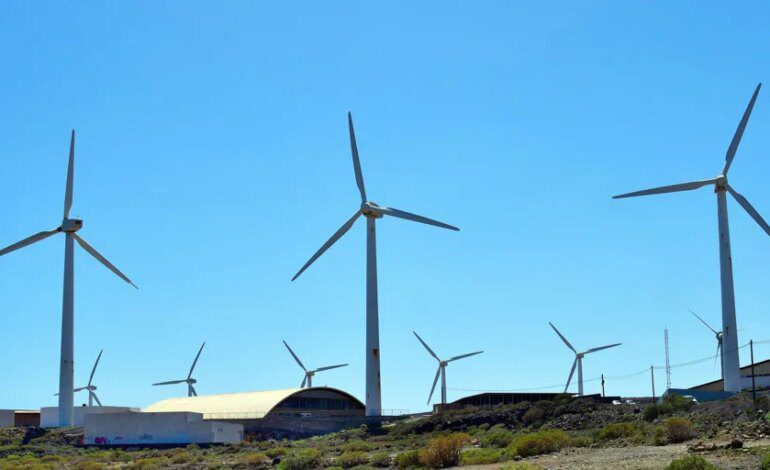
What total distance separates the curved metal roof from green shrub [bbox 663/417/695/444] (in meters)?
58.3

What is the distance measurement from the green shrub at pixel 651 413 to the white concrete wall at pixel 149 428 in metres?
42.1

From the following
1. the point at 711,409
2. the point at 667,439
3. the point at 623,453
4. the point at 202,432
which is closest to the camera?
the point at 623,453

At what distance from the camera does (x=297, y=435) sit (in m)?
94.9

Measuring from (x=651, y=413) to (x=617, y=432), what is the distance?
8936mm

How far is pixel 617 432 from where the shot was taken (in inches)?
2051

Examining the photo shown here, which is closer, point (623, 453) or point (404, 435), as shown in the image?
point (623, 453)

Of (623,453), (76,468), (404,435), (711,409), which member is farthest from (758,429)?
(76,468)

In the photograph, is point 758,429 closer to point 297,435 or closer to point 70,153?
point 297,435

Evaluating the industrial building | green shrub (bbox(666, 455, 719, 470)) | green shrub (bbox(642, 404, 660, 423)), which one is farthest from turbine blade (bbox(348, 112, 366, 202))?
green shrub (bbox(666, 455, 719, 470))

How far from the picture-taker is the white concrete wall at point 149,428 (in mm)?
88500

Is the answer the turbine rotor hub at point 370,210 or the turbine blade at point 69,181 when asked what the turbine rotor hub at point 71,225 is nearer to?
the turbine blade at point 69,181

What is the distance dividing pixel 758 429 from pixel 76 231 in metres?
75.8

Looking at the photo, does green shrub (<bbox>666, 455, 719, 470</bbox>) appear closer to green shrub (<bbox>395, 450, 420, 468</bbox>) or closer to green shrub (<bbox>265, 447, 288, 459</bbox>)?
green shrub (<bbox>395, 450, 420, 468</bbox>)

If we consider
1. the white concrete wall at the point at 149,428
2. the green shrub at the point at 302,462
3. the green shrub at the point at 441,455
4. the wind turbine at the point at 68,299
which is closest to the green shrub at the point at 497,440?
the green shrub at the point at 441,455
